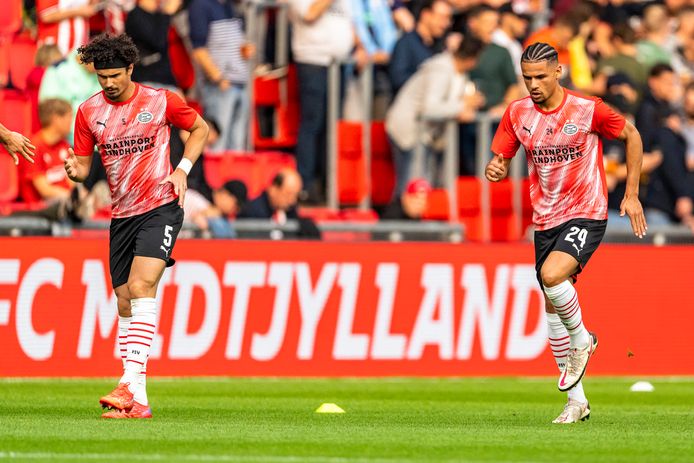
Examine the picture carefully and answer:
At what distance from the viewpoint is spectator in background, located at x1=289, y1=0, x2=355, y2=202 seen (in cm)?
1939

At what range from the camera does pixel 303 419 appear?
1163 cm

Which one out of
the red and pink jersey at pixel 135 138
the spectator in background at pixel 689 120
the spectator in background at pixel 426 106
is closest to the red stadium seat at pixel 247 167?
the spectator in background at pixel 426 106

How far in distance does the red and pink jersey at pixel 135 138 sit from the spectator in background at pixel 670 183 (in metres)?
10.2

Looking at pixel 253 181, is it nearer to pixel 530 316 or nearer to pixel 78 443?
pixel 530 316

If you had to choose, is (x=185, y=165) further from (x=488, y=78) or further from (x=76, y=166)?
(x=488, y=78)

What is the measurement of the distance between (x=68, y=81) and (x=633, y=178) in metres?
7.72

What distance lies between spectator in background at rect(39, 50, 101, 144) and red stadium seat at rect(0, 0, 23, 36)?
1.11 m

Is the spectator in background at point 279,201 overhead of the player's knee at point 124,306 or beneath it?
overhead

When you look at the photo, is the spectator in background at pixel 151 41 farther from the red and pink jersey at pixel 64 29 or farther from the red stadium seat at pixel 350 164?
the red stadium seat at pixel 350 164

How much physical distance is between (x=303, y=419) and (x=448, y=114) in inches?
338

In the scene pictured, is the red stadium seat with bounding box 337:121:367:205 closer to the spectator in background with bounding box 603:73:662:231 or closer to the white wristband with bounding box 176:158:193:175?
the spectator in background with bounding box 603:73:662:231

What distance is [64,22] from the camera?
17.9 m

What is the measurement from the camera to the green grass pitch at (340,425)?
896 cm

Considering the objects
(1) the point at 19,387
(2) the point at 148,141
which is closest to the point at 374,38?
(1) the point at 19,387
